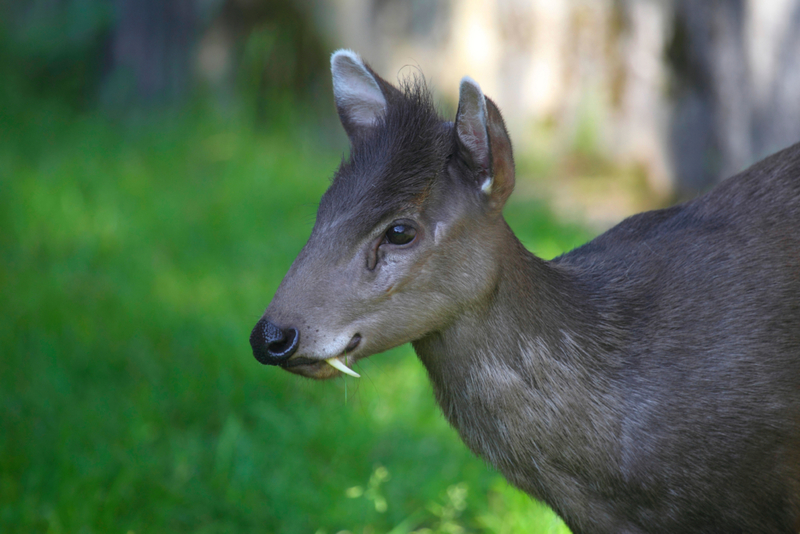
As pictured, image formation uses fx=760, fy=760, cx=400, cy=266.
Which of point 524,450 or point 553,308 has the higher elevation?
point 553,308

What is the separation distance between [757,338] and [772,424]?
0.84ft

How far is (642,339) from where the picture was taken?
2.43 metres

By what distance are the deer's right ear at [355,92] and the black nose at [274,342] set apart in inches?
32.4

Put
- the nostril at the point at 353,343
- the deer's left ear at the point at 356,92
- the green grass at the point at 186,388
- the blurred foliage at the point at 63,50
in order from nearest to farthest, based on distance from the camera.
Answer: the nostril at the point at 353,343, the deer's left ear at the point at 356,92, the green grass at the point at 186,388, the blurred foliage at the point at 63,50

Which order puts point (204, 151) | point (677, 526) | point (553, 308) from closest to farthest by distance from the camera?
point (677, 526)
point (553, 308)
point (204, 151)

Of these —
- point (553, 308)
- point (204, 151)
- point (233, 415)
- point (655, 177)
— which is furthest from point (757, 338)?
point (204, 151)

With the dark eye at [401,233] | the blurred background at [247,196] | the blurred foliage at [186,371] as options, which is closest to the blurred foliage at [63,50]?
the blurred background at [247,196]

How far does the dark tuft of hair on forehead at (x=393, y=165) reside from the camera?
2305 mm

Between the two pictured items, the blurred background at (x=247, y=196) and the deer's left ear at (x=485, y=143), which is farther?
the blurred background at (x=247, y=196)

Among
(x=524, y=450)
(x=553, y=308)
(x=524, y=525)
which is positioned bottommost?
(x=524, y=525)

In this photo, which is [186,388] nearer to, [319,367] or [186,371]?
[186,371]

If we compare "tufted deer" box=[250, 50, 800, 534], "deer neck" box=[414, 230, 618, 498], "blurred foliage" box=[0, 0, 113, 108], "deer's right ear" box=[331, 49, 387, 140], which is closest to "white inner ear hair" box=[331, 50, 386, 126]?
"deer's right ear" box=[331, 49, 387, 140]

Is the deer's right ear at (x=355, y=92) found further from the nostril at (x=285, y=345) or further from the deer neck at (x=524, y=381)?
the nostril at (x=285, y=345)

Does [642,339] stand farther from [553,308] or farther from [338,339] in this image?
[338,339]
